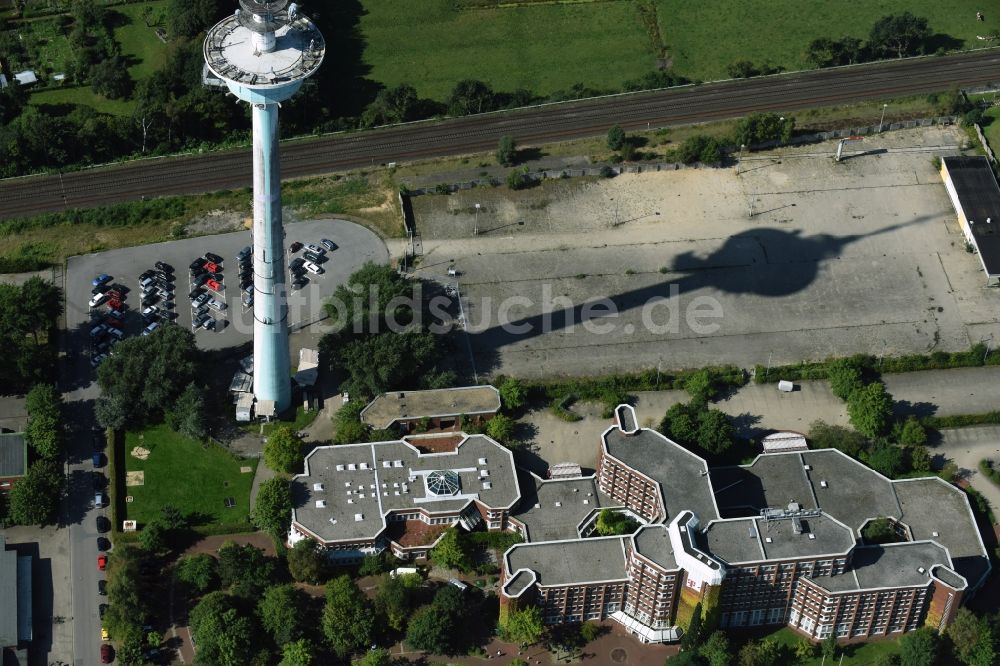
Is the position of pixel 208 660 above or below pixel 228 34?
below

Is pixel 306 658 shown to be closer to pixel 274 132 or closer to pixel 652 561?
pixel 652 561

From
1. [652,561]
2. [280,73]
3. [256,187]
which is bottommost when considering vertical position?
[652,561]

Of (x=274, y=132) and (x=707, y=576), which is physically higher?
(x=274, y=132)

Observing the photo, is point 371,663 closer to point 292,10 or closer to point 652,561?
Answer: point 652,561

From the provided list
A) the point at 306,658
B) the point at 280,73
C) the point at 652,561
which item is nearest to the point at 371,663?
the point at 306,658

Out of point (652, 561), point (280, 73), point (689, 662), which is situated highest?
point (280, 73)

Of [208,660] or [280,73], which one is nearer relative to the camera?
[280,73]

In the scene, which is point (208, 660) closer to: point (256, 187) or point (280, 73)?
point (256, 187)

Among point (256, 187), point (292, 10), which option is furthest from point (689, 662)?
point (292, 10)
